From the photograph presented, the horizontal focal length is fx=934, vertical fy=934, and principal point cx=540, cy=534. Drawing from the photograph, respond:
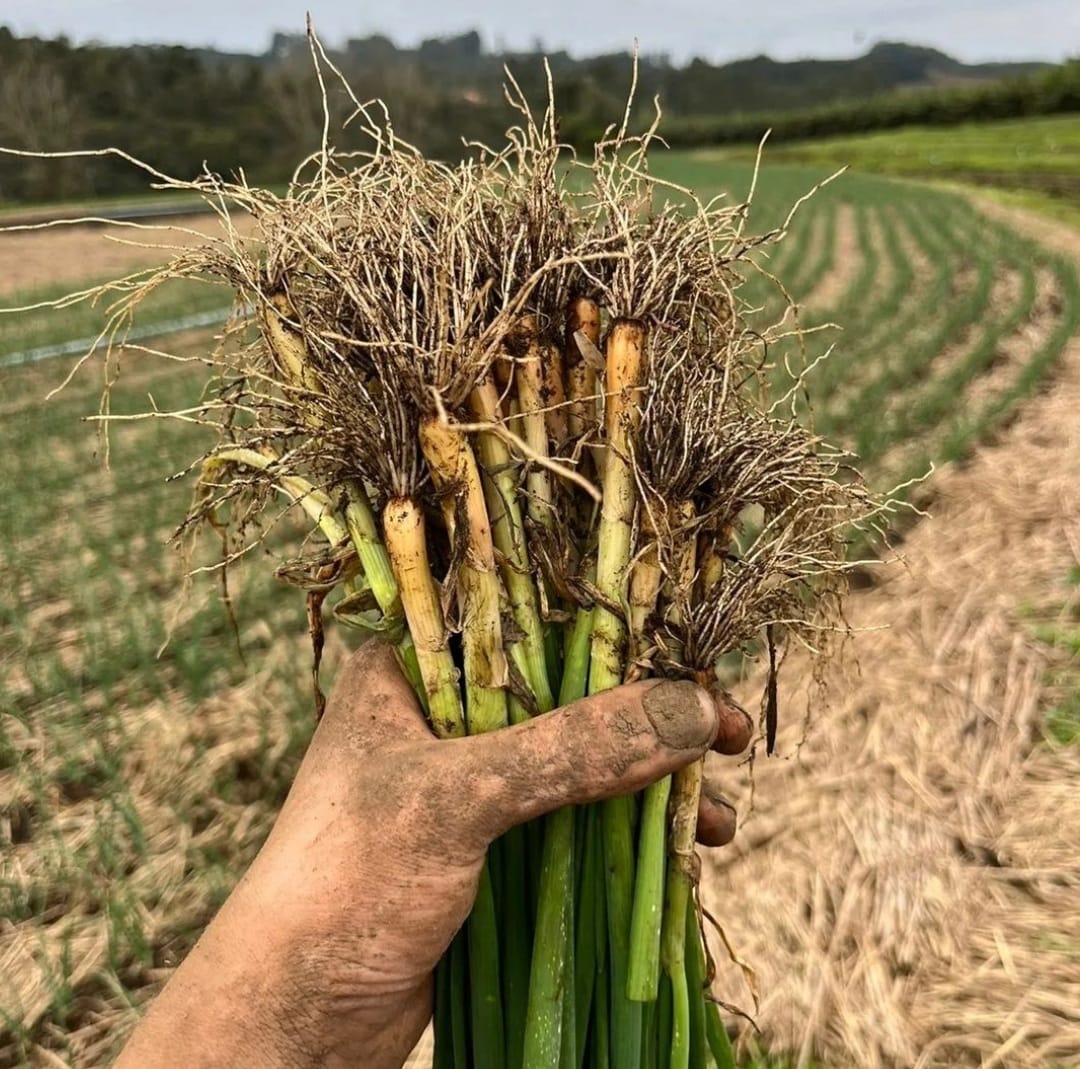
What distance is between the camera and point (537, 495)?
132 centimetres

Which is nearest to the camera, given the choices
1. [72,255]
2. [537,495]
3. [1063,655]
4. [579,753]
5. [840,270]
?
[579,753]

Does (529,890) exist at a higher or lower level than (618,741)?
lower

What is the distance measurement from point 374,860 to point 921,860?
1.67 meters

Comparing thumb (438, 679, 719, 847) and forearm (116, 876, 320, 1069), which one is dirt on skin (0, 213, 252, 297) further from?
thumb (438, 679, 719, 847)

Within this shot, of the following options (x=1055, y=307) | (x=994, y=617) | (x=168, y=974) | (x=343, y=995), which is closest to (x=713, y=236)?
(x=343, y=995)

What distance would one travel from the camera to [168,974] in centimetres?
220

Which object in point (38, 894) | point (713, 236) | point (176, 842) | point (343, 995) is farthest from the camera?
point (176, 842)

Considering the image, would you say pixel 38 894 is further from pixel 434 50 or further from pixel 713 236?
pixel 434 50

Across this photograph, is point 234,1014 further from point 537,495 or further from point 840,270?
point 840,270

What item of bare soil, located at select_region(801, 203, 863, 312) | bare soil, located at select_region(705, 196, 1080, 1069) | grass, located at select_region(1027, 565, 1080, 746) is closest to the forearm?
bare soil, located at select_region(705, 196, 1080, 1069)

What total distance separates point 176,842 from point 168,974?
0.40 meters

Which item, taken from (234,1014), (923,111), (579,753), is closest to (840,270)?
(579,753)

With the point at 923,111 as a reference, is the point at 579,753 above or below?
above

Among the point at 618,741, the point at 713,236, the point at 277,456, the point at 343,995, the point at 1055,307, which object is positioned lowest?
the point at 1055,307
